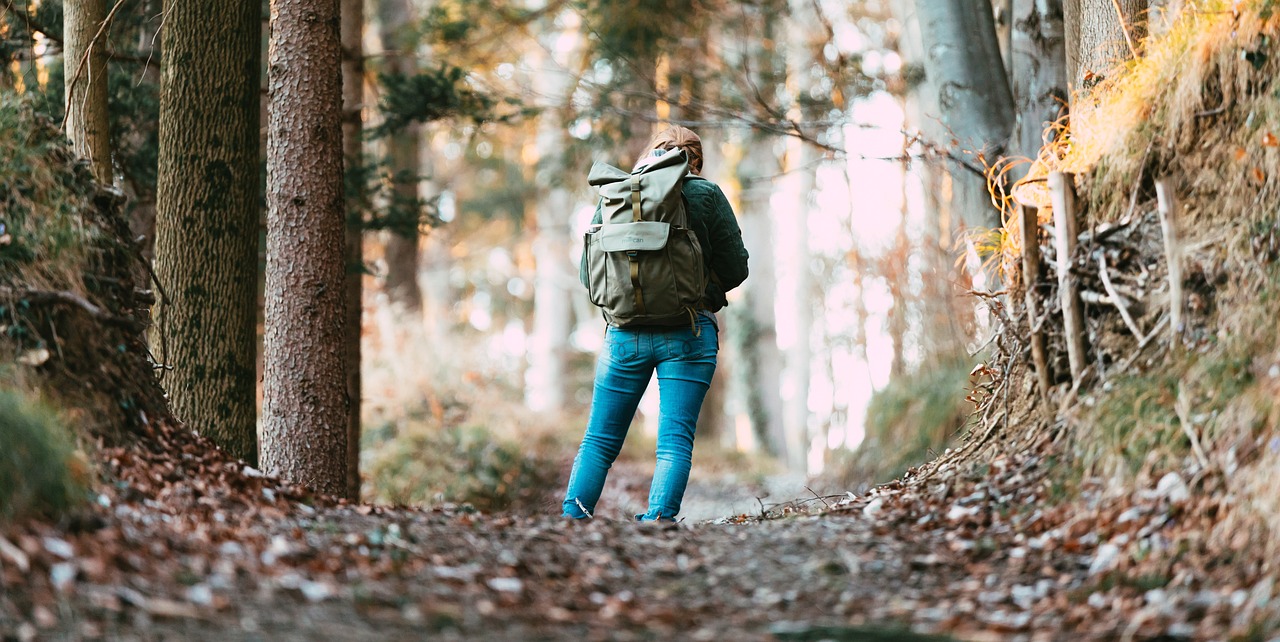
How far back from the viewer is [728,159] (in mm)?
20250

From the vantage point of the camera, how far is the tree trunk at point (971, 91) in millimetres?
6535

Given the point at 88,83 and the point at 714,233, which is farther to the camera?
the point at 88,83

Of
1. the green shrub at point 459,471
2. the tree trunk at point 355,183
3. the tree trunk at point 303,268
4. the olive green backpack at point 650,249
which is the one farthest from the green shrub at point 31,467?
the green shrub at point 459,471

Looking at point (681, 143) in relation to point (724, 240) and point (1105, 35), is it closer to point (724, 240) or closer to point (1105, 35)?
point (724, 240)

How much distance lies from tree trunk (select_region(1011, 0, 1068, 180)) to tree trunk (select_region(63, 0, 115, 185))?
16.3 feet

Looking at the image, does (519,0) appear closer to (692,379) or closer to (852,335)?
(852,335)

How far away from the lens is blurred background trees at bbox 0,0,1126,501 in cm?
653

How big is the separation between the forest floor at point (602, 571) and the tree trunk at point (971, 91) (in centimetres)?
265

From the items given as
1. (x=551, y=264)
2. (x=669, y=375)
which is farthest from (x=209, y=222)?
(x=551, y=264)

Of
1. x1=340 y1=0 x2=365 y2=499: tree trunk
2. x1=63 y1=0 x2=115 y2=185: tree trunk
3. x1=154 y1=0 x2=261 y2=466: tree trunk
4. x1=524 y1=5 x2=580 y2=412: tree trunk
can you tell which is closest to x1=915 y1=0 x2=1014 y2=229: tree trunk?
x1=154 y1=0 x2=261 y2=466: tree trunk

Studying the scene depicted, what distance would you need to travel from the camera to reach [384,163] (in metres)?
8.95

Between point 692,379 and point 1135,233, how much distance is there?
1.91m

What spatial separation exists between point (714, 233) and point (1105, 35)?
6.84ft

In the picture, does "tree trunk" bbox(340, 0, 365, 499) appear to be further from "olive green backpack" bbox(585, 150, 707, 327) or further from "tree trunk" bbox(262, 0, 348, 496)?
"olive green backpack" bbox(585, 150, 707, 327)
